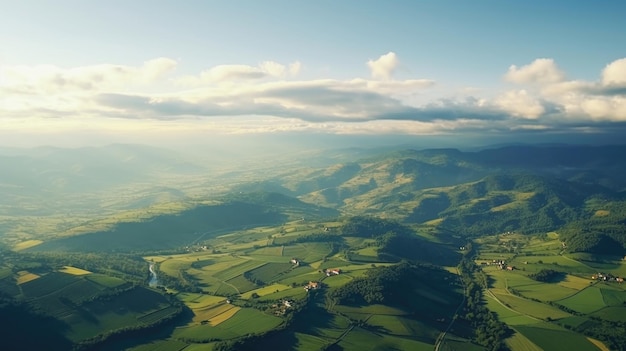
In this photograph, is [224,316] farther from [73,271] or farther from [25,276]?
[25,276]

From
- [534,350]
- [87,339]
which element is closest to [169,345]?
[87,339]

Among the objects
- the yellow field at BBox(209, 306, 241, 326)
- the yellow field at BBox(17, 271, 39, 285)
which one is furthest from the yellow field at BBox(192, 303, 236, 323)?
the yellow field at BBox(17, 271, 39, 285)

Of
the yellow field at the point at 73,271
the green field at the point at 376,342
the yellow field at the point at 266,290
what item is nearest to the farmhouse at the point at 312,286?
the yellow field at the point at 266,290


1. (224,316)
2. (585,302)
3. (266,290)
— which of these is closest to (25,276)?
(224,316)

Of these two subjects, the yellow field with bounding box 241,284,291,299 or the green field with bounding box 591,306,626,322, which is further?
the yellow field with bounding box 241,284,291,299

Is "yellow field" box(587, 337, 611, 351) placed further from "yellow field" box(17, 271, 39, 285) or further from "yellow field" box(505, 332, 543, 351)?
"yellow field" box(17, 271, 39, 285)

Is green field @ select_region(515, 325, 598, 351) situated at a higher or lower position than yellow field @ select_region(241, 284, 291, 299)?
lower

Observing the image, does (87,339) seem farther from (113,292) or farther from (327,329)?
(327,329)
